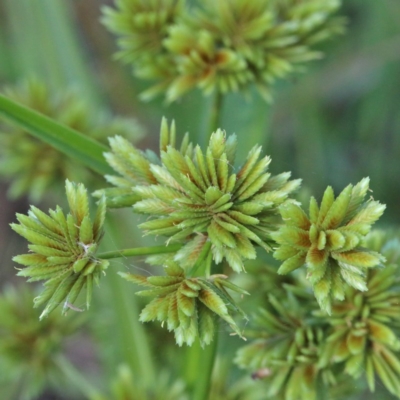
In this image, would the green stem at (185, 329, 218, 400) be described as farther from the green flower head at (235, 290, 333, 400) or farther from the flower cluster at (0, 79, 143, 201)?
the flower cluster at (0, 79, 143, 201)

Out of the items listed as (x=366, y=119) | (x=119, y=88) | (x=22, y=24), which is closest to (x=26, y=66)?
(x=22, y=24)

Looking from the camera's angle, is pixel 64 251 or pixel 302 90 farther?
pixel 302 90

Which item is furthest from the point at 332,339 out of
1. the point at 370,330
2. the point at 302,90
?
the point at 302,90

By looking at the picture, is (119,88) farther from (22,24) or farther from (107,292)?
(107,292)

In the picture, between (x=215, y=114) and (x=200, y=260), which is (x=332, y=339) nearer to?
(x=200, y=260)

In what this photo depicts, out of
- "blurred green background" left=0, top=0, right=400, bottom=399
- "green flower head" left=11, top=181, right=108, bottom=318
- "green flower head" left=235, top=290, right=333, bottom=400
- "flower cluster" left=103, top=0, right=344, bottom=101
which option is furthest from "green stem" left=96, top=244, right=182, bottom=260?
"blurred green background" left=0, top=0, right=400, bottom=399

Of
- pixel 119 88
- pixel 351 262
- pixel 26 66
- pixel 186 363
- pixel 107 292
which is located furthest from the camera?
pixel 119 88
